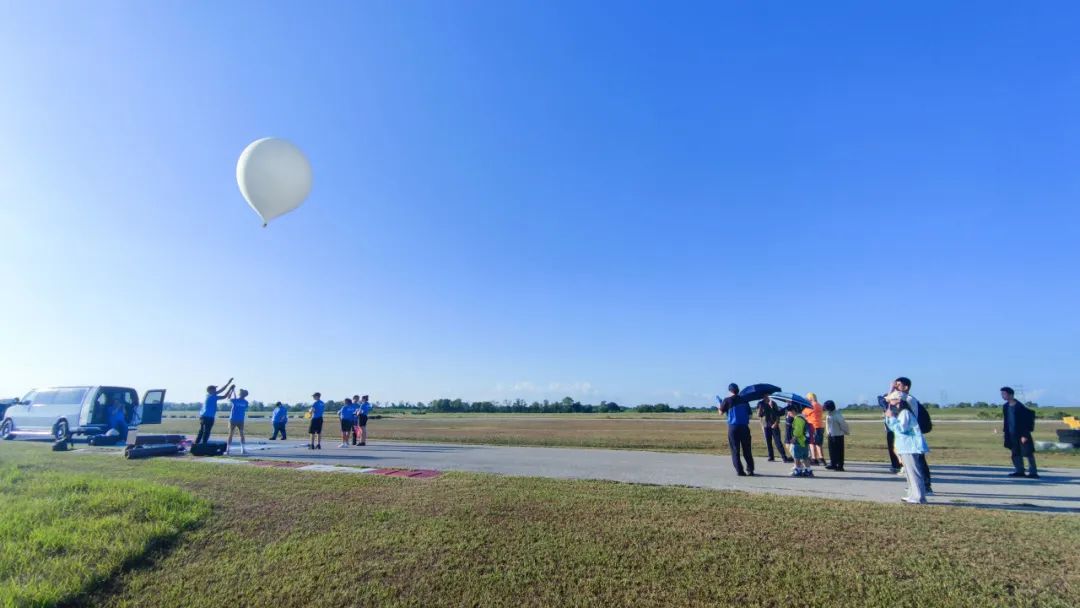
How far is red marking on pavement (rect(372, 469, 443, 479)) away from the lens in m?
9.38

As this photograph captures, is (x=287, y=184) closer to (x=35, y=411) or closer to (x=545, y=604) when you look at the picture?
(x=545, y=604)

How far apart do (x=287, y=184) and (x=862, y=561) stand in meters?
10.8

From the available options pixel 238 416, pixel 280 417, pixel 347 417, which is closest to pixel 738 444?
pixel 347 417

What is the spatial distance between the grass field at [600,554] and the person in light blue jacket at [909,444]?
29.0 inches

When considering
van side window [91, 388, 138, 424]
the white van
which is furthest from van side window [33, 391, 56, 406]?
van side window [91, 388, 138, 424]

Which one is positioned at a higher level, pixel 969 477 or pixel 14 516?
pixel 14 516

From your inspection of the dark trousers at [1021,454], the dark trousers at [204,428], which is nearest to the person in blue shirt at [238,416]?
the dark trousers at [204,428]

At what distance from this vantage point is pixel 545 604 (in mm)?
3947

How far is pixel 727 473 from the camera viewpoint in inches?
397

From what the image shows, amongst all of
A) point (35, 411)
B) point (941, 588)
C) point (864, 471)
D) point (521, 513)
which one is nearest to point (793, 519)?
point (941, 588)

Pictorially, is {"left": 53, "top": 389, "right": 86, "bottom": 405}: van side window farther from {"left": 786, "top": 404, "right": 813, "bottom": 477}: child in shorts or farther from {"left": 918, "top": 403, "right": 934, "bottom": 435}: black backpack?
{"left": 918, "top": 403, "right": 934, "bottom": 435}: black backpack

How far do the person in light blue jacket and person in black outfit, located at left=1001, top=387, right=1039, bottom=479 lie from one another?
437 centimetres

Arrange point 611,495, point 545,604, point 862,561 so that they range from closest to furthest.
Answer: point 545,604
point 862,561
point 611,495

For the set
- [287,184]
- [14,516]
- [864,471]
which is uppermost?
[287,184]
